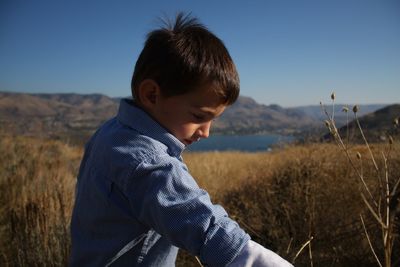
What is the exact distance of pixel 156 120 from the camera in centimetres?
115

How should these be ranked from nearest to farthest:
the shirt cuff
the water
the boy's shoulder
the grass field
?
the shirt cuff, the boy's shoulder, the grass field, the water

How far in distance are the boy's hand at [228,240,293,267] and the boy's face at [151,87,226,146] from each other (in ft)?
1.35

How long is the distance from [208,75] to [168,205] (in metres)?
0.40

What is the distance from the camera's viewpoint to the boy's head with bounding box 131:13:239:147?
43.8 inches

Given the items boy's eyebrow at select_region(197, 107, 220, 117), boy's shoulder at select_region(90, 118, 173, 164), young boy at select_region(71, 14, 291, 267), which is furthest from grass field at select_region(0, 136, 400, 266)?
boy's eyebrow at select_region(197, 107, 220, 117)

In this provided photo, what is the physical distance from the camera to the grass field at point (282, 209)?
306 centimetres

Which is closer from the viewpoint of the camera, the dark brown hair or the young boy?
the young boy

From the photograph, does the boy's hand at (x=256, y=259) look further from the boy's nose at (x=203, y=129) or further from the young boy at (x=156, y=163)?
the boy's nose at (x=203, y=129)

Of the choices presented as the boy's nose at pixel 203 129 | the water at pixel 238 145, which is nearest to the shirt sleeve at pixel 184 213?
the boy's nose at pixel 203 129

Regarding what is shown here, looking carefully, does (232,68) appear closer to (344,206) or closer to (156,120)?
(156,120)

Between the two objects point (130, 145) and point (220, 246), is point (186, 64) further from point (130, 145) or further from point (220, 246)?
point (220, 246)

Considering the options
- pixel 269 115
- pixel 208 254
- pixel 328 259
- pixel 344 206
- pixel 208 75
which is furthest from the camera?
pixel 269 115

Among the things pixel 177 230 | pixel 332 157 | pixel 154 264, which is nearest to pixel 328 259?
pixel 332 157

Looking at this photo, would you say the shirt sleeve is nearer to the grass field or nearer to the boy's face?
the boy's face
